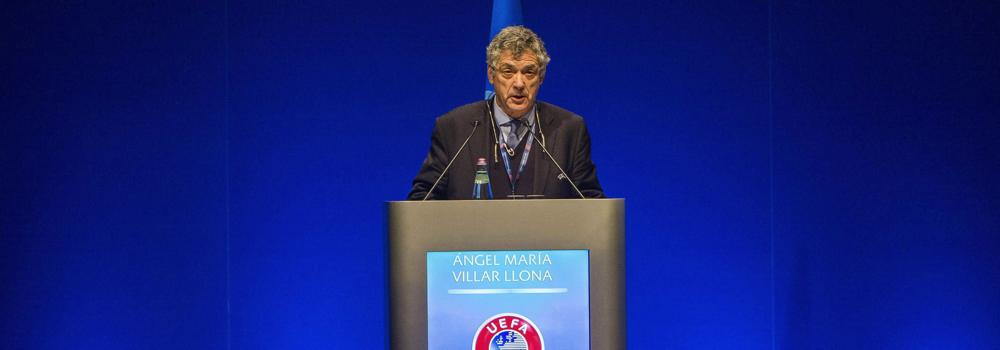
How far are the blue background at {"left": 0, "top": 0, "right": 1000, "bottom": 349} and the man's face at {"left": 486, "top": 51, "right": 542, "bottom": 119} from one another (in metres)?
1.21

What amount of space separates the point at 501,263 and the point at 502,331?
0.11 meters

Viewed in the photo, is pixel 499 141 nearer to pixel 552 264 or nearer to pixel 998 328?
pixel 552 264

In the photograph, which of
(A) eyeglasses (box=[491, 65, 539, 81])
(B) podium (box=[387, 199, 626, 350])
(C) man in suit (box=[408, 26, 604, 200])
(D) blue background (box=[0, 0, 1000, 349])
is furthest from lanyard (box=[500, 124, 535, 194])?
(D) blue background (box=[0, 0, 1000, 349])

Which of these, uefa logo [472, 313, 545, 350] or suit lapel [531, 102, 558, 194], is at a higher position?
suit lapel [531, 102, 558, 194]

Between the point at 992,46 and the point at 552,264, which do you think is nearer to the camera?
the point at 552,264

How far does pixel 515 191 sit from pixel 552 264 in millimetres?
620

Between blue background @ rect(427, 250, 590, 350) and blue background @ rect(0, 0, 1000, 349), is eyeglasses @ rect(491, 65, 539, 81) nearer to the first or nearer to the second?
blue background @ rect(427, 250, 590, 350)

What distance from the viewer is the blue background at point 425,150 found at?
129 inches

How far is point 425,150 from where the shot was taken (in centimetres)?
334

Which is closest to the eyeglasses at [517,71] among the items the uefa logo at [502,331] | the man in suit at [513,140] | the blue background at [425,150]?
the man in suit at [513,140]

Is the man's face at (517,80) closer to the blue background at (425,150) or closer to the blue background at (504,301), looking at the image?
the blue background at (504,301)

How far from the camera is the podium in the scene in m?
1.53

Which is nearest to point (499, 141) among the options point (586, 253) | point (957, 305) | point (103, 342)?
point (586, 253)

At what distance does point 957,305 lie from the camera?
3.42 m
